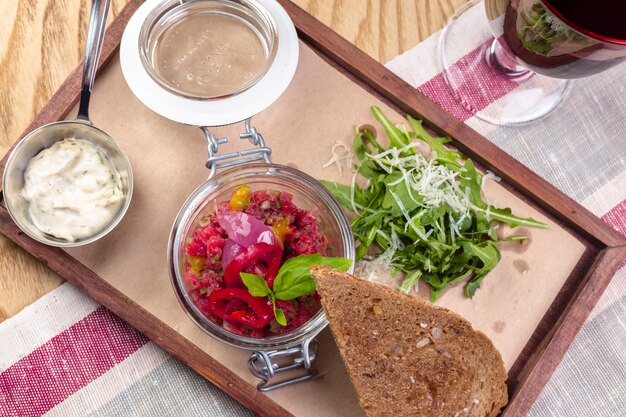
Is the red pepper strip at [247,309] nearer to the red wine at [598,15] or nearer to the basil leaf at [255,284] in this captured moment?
the basil leaf at [255,284]

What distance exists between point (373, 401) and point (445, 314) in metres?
0.28

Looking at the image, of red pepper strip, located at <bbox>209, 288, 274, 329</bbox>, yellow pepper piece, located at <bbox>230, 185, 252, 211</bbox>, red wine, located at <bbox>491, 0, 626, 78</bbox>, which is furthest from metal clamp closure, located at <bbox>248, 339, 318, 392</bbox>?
red wine, located at <bbox>491, 0, 626, 78</bbox>

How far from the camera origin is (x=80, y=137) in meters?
1.77

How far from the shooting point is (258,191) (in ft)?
5.87

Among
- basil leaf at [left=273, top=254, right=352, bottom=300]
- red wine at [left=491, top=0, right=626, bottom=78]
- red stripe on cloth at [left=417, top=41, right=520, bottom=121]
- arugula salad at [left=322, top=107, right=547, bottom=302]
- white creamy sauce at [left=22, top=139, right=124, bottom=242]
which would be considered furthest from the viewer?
red stripe on cloth at [left=417, top=41, right=520, bottom=121]

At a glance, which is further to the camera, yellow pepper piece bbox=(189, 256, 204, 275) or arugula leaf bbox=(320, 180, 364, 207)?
arugula leaf bbox=(320, 180, 364, 207)

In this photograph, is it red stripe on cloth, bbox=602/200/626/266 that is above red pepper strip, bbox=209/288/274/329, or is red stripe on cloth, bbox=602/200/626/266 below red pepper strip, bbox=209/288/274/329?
above

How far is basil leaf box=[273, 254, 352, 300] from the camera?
5.21 ft

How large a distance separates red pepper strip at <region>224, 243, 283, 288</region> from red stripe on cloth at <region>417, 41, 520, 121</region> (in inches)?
27.8

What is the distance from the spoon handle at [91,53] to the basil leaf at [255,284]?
63cm

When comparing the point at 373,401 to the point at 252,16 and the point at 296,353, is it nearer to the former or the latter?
the point at 296,353

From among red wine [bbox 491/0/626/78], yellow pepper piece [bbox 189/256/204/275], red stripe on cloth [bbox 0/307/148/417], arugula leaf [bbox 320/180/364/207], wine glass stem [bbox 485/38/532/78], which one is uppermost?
red wine [bbox 491/0/626/78]

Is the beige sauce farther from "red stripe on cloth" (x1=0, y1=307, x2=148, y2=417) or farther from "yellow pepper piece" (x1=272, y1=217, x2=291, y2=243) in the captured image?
"red stripe on cloth" (x1=0, y1=307, x2=148, y2=417)

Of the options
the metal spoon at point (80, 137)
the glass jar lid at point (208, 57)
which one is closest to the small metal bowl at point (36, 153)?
the metal spoon at point (80, 137)
